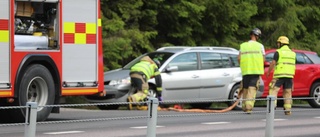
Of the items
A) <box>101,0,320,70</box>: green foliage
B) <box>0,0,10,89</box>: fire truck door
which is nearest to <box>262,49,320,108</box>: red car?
<box>101,0,320,70</box>: green foliage

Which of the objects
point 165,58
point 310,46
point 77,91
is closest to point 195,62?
point 165,58

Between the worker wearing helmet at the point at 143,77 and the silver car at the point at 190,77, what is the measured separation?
0.56m

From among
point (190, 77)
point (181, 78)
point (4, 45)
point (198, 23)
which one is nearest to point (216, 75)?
point (190, 77)

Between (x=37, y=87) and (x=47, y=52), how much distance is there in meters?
0.61

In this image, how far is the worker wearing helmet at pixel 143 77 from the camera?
61.6 feet

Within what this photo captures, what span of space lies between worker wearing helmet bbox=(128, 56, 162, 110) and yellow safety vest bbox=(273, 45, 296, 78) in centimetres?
251

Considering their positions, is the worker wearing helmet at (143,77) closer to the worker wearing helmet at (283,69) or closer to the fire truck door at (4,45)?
the worker wearing helmet at (283,69)

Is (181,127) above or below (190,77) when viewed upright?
below

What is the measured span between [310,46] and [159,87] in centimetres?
1307

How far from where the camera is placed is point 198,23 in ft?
86.7

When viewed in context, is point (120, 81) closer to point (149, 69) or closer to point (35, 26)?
point (149, 69)

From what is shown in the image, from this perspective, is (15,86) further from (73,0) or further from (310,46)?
(310,46)

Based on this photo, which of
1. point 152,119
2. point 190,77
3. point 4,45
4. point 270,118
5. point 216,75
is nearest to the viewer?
point 152,119

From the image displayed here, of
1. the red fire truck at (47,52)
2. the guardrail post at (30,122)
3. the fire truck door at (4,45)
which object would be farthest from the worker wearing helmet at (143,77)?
the guardrail post at (30,122)
